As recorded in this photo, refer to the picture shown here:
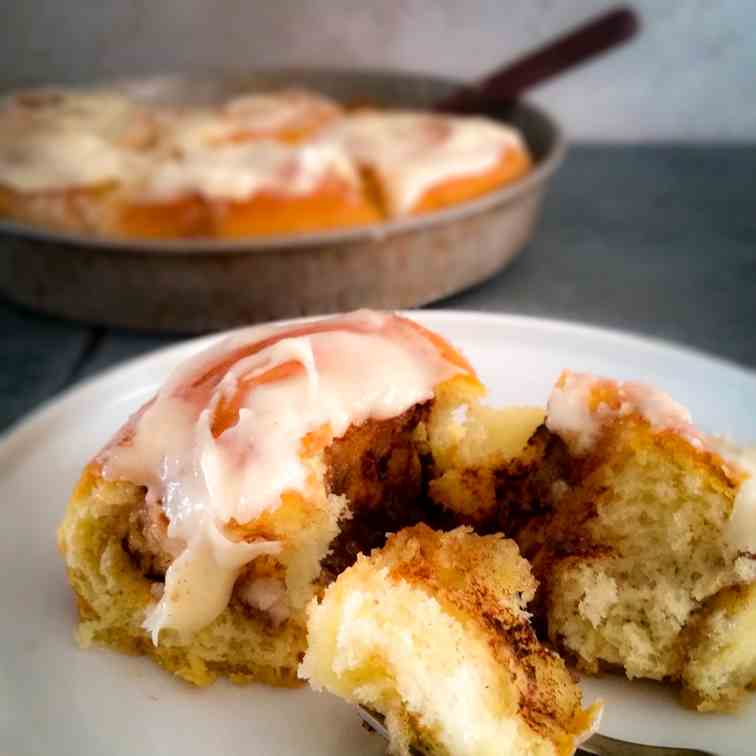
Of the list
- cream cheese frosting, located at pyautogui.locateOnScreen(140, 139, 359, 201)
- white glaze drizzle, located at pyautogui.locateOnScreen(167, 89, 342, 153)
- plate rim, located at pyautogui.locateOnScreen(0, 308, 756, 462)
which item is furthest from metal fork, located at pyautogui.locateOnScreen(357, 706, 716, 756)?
white glaze drizzle, located at pyautogui.locateOnScreen(167, 89, 342, 153)

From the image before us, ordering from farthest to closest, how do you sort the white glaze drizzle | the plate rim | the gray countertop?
1. the white glaze drizzle
2. the gray countertop
3. the plate rim

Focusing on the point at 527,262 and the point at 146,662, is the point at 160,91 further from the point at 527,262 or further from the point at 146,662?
the point at 146,662

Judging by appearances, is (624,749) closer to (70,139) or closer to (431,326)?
(431,326)

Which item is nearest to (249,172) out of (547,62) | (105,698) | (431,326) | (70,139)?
(70,139)

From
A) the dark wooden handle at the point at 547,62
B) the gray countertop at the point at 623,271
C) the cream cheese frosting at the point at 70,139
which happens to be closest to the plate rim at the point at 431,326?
the gray countertop at the point at 623,271

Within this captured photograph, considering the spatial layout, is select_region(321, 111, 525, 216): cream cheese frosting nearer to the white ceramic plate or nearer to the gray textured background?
the gray textured background

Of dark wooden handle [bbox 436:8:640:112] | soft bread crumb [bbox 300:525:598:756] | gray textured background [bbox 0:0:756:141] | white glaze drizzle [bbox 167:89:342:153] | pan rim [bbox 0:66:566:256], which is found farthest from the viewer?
gray textured background [bbox 0:0:756:141]

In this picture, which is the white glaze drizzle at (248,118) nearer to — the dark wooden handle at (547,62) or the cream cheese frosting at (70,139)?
the cream cheese frosting at (70,139)

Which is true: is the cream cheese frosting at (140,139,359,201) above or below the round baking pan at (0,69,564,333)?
above
